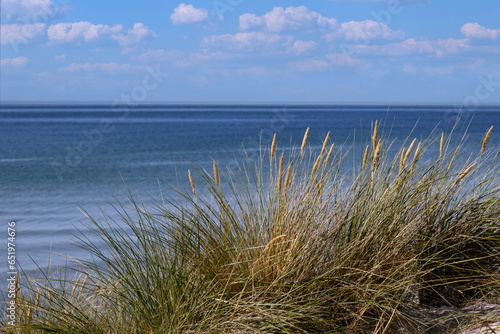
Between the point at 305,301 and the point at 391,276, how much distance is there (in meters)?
0.57

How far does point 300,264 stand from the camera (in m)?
3.57

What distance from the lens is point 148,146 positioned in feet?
126

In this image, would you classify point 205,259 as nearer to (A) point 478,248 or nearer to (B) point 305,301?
(B) point 305,301

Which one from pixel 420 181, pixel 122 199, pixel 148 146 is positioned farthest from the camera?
pixel 148 146

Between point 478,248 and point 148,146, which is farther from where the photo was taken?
point 148,146

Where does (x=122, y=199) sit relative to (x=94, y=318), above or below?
below

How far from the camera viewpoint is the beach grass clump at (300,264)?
11.3 ft

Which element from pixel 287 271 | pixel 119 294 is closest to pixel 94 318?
pixel 119 294

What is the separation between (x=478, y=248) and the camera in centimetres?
427

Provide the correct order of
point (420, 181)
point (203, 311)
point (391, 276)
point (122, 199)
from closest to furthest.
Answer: point (203, 311), point (391, 276), point (420, 181), point (122, 199)

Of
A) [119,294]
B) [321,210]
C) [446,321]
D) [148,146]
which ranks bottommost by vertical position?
[148,146]

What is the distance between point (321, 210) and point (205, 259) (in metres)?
0.77

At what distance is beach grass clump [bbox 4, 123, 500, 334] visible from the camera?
344 centimetres

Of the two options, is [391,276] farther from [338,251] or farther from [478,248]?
[478,248]
